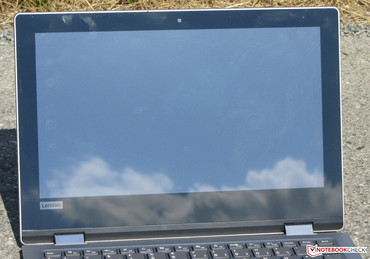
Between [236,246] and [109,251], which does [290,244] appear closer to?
[236,246]

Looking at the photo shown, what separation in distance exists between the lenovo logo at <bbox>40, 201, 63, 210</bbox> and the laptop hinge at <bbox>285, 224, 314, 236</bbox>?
562 millimetres

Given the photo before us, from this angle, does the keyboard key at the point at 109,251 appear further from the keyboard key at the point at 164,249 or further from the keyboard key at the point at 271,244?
the keyboard key at the point at 271,244

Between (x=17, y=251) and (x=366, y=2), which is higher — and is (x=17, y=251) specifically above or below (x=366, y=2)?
below

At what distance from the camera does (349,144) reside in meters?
2.02

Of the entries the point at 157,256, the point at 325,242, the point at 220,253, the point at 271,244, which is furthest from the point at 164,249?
the point at 325,242

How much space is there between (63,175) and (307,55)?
682mm

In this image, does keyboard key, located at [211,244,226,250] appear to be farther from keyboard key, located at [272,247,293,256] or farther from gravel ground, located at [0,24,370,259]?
gravel ground, located at [0,24,370,259]

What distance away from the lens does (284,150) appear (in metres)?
1.41

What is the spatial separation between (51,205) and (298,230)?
2.01 ft

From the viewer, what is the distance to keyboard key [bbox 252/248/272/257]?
1.29 meters

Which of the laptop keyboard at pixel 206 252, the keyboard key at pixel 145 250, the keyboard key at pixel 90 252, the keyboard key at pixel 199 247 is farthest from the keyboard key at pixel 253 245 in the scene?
the keyboard key at pixel 90 252

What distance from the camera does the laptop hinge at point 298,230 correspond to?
1377 mm

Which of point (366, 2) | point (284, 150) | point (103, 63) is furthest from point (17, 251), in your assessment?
point (366, 2)

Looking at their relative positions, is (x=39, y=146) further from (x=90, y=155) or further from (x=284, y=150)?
(x=284, y=150)
